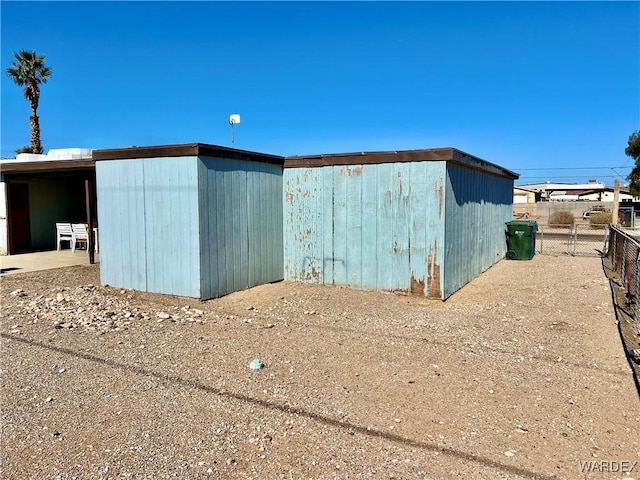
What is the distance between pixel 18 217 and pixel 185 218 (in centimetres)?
862

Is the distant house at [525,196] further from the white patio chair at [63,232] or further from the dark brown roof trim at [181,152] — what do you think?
the dark brown roof trim at [181,152]

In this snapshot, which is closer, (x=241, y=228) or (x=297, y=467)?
(x=297, y=467)

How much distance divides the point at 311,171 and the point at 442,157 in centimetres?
250

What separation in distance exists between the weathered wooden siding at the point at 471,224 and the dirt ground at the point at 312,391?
1.30 metres

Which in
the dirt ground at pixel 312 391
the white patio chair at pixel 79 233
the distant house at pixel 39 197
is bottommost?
the dirt ground at pixel 312 391

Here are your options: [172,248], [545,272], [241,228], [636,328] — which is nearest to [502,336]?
[636,328]

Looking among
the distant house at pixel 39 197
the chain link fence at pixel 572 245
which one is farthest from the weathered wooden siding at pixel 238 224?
the chain link fence at pixel 572 245

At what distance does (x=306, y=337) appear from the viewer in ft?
18.6

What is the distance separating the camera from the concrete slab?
10.4 metres

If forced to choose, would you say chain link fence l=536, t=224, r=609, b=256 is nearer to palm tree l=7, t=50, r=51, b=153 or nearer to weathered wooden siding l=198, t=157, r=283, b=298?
weathered wooden siding l=198, t=157, r=283, b=298

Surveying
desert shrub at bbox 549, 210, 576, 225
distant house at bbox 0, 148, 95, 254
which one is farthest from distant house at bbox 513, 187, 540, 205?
distant house at bbox 0, 148, 95, 254

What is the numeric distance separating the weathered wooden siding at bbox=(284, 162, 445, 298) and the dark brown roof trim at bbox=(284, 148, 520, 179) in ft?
0.31

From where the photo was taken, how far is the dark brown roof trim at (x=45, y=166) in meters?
10.5

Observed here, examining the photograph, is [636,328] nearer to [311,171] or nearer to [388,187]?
[388,187]
